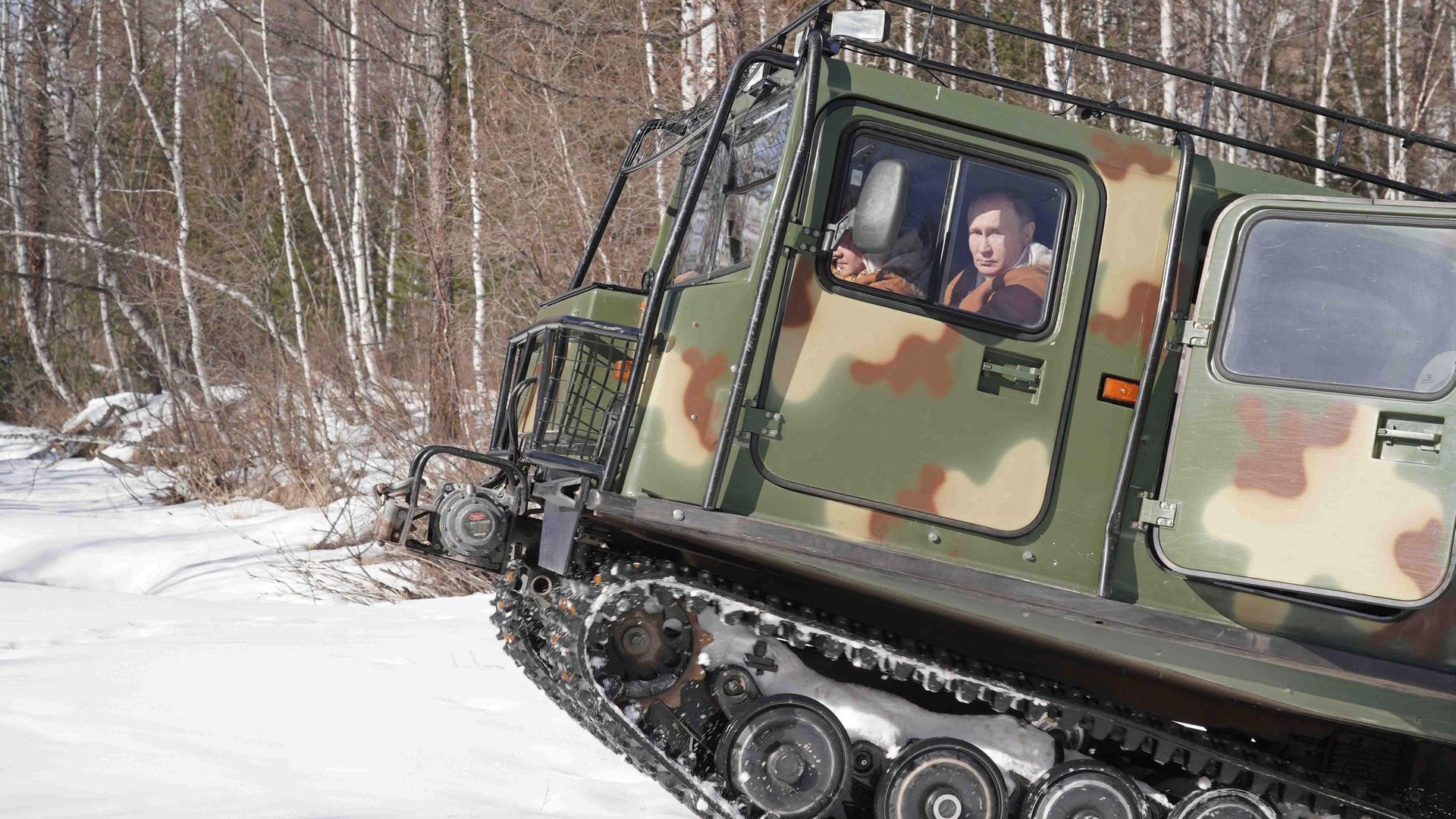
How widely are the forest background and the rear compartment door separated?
2.65 feet

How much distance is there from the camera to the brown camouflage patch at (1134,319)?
4223mm

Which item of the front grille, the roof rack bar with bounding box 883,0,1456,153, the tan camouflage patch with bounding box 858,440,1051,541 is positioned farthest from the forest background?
the front grille

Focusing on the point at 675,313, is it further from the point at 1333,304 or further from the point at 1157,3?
the point at 1157,3

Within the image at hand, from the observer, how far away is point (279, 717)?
17.4 feet

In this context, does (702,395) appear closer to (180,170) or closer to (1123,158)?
(1123,158)

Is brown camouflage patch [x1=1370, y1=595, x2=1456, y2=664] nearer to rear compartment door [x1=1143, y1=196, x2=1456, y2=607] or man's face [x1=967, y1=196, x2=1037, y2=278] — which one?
rear compartment door [x1=1143, y1=196, x2=1456, y2=607]

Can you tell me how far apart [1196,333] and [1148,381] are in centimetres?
26

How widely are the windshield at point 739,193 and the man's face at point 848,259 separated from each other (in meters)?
0.27

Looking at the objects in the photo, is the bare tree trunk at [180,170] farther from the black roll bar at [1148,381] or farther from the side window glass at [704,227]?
the black roll bar at [1148,381]

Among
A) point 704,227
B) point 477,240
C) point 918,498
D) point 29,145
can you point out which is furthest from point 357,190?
point 918,498

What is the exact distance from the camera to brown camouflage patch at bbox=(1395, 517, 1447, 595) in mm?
3834

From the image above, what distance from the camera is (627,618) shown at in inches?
163

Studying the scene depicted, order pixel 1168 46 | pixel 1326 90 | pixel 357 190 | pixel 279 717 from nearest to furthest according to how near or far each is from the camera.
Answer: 1. pixel 279 717
2. pixel 1168 46
3. pixel 1326 90
4. pixel 357 190

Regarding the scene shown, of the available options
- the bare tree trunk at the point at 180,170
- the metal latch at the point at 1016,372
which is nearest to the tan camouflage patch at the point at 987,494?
the metal latch at the point at 1016,372
